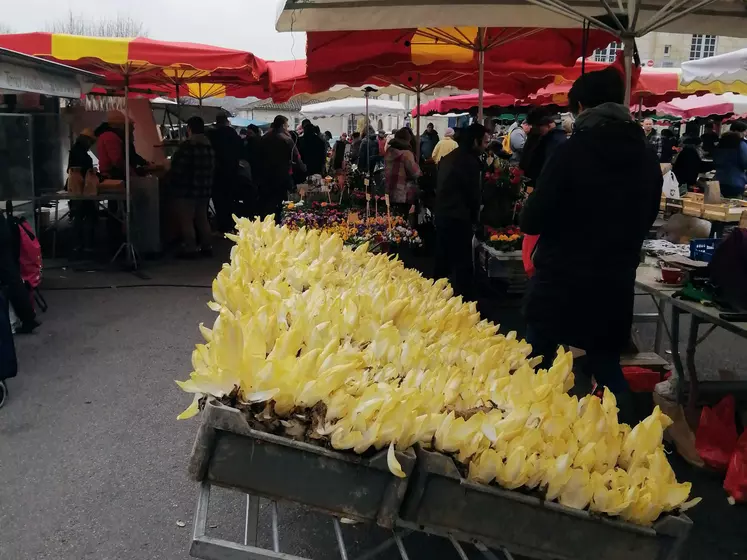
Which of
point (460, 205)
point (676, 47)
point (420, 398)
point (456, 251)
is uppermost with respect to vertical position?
point (676, 47)

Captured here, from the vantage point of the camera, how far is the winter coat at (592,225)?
2750 mm

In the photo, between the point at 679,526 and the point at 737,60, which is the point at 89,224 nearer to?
the point at 737,60

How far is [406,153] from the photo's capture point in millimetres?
8227

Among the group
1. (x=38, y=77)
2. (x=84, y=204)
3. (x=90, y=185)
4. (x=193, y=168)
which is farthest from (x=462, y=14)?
(x=84, y=204)

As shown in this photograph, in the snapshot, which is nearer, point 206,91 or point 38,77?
point 38,77

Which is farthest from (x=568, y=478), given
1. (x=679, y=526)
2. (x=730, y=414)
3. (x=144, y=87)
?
(x=144, y=87)

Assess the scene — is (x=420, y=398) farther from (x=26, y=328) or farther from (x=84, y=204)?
(x=84, y=204)

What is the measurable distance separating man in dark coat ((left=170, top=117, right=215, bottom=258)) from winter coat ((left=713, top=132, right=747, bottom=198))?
705 cm

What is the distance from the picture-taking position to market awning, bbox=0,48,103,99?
478 centimetres

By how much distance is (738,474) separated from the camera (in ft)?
10.5

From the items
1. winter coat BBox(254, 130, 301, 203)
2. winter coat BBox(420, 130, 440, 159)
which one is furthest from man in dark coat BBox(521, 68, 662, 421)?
winter coat BBox(420, 130, 440, 159)

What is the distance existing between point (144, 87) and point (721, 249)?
11.7m

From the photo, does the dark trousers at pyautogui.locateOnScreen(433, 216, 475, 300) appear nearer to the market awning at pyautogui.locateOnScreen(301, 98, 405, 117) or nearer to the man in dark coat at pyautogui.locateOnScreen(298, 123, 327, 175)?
the man in dark coat at pyautogui.locateOnScreen(298, 123, 327, 175)

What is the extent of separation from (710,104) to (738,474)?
13.0 meters
